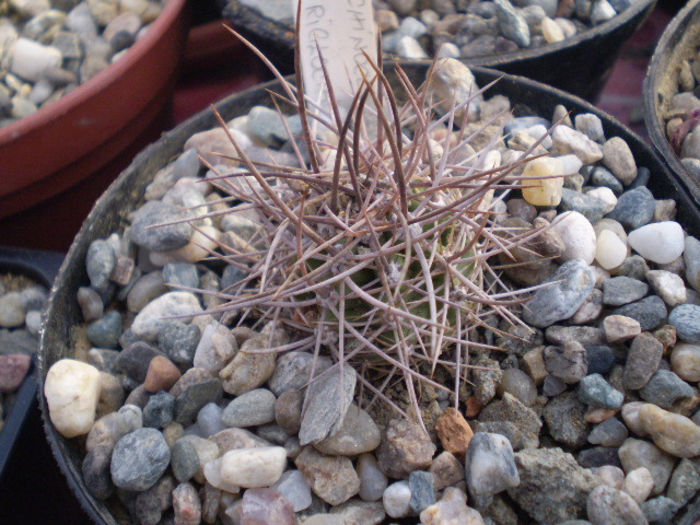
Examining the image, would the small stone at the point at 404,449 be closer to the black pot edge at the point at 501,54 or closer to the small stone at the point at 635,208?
the small stone at the point at 635,208

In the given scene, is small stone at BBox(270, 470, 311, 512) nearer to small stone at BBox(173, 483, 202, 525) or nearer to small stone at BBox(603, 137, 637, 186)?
small stone at BBox(173, 483, 202, 525)

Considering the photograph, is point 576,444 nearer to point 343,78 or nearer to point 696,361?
point 696,361

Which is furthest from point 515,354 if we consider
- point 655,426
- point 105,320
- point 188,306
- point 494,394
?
point 105,320

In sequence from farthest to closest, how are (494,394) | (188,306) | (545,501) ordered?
(188,306) < (494,394) < (545,501)

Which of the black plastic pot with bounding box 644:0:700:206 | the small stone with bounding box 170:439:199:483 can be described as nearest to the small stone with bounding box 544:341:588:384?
the black plastic pot with bounding box 644:0:700:206

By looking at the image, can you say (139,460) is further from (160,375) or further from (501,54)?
(501,54)

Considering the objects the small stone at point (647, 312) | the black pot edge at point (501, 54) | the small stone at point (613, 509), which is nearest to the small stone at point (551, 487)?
the small stone at point (613, 509)

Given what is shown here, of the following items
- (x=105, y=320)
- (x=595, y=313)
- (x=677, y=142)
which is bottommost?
(x=105, y=320)

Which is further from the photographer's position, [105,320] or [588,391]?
[105,320]
